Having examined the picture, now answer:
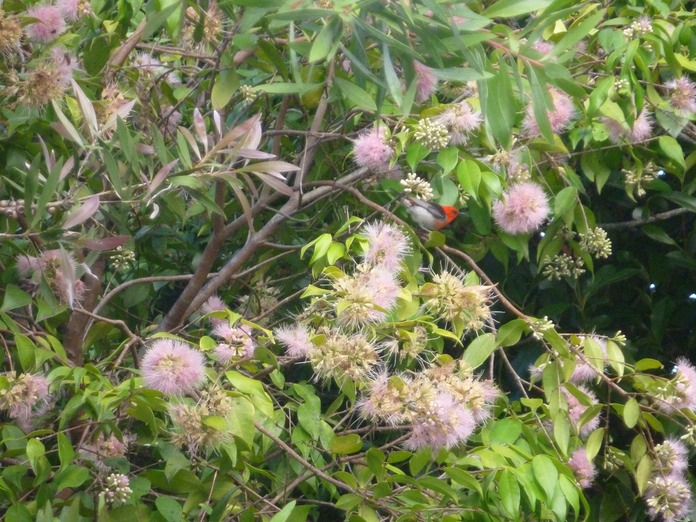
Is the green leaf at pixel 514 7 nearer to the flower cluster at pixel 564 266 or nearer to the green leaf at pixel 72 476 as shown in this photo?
the flower cluster at pixel 564 266

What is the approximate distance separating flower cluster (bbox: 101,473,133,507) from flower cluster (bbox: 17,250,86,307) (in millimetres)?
324

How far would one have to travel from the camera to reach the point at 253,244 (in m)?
2.36

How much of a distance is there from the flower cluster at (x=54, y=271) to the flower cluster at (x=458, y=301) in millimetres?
643

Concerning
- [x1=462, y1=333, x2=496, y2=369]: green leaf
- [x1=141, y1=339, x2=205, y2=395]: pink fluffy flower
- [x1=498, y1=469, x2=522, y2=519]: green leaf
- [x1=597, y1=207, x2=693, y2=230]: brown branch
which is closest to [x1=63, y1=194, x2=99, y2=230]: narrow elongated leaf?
[x1=141, y1=339, x2=205, y2=395]: pink fluffy flower

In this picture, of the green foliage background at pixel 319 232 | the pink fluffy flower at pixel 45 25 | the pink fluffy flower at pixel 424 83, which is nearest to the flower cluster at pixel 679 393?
the green foliage background at pixel 319 232

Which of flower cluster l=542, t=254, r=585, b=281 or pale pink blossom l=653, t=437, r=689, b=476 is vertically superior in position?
flower cluster l=542, t=254, r=585, b=281

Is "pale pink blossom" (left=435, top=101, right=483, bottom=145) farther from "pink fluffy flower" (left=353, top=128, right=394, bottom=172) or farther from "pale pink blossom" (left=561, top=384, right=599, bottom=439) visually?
"pale pink blossom" (left=561, top=384, right=599, bottom=439)

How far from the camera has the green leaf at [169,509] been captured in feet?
6.06

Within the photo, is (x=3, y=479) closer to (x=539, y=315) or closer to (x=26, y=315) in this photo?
(x=26, y=315)

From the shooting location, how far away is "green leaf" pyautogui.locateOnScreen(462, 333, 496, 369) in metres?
1.94

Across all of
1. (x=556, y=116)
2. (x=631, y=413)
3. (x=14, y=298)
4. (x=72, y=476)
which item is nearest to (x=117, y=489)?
(x=72, y=476)

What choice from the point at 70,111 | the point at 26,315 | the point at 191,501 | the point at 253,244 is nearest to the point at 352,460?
the point at 191,501

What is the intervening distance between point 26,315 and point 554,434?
111 cm

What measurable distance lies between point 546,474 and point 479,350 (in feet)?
0.88
